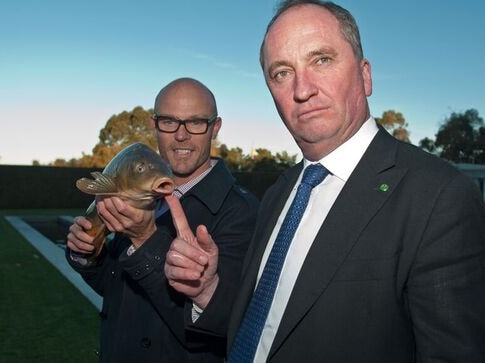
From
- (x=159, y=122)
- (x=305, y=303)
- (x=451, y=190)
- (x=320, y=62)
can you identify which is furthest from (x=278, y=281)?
(x=159, y=122)

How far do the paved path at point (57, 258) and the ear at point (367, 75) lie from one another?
637 centimetres

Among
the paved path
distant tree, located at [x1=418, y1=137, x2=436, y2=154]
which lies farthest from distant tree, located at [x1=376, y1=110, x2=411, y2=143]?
the paved path

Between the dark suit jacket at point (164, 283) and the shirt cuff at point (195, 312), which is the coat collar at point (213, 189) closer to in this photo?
the dark suit jacket at point (164, 283)

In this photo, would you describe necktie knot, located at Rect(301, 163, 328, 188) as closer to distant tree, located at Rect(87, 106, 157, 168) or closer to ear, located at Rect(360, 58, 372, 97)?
ear, located at Rect(360, 58, 372, 97)

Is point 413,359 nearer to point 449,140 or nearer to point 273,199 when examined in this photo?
point 273,199

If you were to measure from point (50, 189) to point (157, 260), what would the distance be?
32.5 meters

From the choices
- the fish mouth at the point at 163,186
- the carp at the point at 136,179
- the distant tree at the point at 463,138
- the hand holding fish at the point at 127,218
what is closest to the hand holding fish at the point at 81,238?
the hand holding fish at the point at 127,218

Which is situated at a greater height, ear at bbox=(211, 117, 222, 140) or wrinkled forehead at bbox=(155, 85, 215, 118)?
wrinkled forehead at bbox=(155, 85, 215, 118)

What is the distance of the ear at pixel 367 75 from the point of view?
2.37 meters

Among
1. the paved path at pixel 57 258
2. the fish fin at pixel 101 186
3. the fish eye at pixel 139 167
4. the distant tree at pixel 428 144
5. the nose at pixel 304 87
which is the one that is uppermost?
the distant tree at pixel 428 144

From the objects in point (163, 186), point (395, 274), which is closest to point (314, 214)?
point (395, 274)

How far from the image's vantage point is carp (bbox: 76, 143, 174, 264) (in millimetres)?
2381

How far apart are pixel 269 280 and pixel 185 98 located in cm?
158

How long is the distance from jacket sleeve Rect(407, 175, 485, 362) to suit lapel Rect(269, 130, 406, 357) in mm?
251
